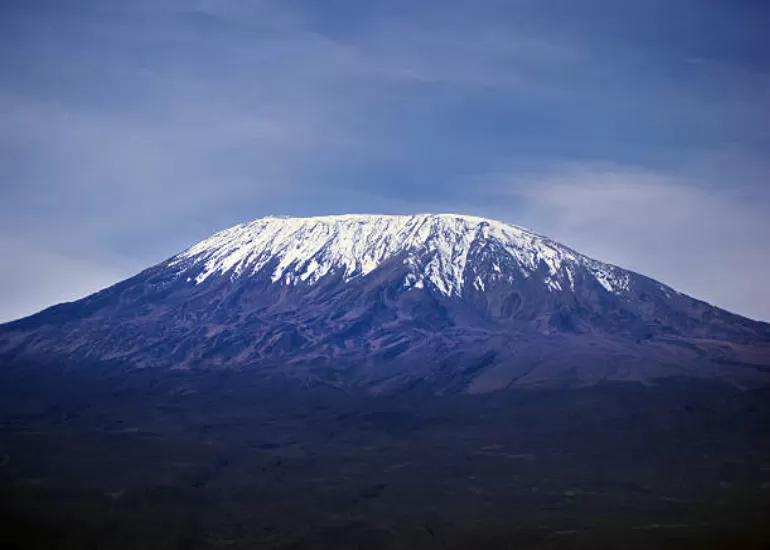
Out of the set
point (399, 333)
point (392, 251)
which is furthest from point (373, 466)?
point (392, 251)

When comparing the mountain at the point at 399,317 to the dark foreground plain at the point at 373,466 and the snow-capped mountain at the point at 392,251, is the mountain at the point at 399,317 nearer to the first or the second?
the snow-capped mountain at the point at 392,251

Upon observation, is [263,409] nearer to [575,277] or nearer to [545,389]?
[545,389]

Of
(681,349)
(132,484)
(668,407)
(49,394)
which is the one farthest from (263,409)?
(681,349)

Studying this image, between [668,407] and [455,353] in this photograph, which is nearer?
[668,407]

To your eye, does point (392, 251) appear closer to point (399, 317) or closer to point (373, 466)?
point (399, 317)

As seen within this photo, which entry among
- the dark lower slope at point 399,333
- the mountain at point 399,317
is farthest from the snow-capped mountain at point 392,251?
the dark lower slope at point 399,333

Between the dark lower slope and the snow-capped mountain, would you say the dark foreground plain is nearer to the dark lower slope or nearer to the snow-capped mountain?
the dark lower slope
